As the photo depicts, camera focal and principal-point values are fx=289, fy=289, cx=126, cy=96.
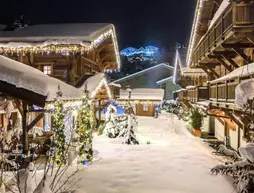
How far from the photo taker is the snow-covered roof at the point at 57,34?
1573 centimetres

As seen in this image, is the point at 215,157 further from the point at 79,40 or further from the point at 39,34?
the point at 39,34

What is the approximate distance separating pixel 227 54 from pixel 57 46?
9.70m

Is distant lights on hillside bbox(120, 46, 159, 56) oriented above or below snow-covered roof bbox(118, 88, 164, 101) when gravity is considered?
above

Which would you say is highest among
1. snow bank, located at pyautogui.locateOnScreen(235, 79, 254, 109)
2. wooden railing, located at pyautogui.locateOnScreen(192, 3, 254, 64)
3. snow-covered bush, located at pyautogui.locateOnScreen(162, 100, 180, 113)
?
wooden railing, located at pyautogui.locateOnScreen(192, 3, 254, 64)

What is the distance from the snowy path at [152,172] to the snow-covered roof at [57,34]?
6197 millimetres

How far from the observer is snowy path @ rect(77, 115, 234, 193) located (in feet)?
29.3

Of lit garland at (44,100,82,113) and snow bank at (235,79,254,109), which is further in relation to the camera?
lit garland at (44,100,82,113)

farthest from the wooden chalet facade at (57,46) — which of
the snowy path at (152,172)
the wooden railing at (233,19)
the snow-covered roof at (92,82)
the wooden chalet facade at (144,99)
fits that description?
the wooden chalet facade at (144,99)

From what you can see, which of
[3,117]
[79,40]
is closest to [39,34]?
[79,40]

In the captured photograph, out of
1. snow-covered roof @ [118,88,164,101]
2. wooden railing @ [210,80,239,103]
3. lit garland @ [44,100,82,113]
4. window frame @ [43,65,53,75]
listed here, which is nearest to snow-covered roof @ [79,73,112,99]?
lit garland @ [44,100,82,113]

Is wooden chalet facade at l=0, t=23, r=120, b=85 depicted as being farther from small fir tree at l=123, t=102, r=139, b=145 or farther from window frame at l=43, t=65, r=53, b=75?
small fir tree at l=123, t=102, r=139, b=145

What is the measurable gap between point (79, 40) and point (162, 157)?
24.6 feet

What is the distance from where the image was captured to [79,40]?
50.8ft

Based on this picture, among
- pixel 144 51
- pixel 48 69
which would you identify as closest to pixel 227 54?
pixel 48 69
